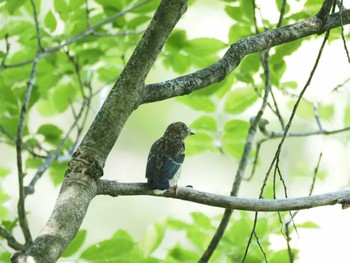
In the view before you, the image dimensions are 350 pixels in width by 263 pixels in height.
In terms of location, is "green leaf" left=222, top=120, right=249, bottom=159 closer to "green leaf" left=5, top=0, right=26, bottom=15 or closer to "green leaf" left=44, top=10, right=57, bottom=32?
"green leaf" left=44, top=10, right=57, bottom=32

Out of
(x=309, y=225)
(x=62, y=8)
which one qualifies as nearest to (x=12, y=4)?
(x=62, y=8)

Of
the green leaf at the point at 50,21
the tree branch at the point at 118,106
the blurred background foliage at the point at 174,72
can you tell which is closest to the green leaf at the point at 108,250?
the blurred background foliage at the point at 174,72

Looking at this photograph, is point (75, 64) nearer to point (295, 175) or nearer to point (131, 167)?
point (295, 175)

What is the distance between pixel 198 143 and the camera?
17.0 feet

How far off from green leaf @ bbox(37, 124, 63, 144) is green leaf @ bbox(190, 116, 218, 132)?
3.01ft

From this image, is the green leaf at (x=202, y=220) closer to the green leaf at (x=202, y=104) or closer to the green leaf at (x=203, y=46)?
the green leaf at (x=202, y=104)

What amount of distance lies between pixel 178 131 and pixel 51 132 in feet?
3.13

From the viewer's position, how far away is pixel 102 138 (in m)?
2.77

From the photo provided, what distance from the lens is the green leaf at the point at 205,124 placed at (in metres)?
4.95

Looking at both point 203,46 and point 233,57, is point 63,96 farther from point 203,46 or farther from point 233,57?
point 233,57

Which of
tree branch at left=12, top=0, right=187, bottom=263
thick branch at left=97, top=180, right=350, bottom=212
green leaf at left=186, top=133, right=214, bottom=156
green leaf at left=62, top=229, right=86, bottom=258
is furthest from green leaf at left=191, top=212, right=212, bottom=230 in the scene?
tree branch at left=12, top=0, right=187, bottom=263

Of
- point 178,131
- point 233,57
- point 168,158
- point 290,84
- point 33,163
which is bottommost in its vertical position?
point 233,57

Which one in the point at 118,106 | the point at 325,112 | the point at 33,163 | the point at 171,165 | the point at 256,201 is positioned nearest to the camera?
the point at 118,106

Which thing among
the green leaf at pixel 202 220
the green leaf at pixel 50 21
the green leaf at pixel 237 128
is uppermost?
the green leaf at pixel 50 21
